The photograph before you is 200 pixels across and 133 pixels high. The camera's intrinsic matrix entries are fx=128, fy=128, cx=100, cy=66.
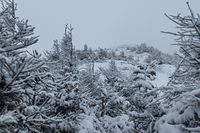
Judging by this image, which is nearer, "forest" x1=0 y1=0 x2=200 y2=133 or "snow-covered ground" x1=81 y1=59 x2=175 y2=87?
"forest" x1=0 y1=0 x2=200 y2=133

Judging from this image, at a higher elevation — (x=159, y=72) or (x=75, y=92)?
(x=75, y=92)

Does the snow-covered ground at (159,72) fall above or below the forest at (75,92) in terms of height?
below

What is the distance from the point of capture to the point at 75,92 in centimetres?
490

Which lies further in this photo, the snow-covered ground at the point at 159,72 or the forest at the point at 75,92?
the snow-covered ground at the point at 159,72

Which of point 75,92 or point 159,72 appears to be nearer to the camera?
point 75,92

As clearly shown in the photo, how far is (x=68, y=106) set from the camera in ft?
14.9

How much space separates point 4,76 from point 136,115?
8.73 ft

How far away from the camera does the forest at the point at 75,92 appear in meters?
1.87

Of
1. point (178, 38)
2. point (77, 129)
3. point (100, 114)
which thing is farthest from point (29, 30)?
point (100, 114)

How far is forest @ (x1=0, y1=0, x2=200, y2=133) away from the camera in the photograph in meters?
Result: 1.87

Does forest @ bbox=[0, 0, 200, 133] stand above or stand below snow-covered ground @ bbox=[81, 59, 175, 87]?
above

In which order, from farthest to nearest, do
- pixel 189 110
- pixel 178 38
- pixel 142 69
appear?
pixel 142 69
pixel 178 38
pixel 189 110

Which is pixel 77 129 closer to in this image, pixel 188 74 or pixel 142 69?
pixel 142 69

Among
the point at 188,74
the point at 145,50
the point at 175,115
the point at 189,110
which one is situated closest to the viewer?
the point at 189,110
